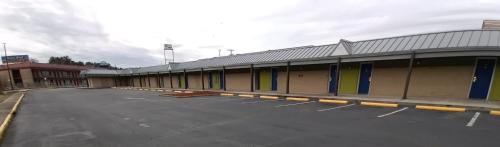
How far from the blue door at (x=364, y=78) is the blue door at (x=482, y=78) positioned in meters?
4.63

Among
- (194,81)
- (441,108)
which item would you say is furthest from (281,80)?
(194,81)

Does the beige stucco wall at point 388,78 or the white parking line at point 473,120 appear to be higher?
the beige stucco wall at point 388,78

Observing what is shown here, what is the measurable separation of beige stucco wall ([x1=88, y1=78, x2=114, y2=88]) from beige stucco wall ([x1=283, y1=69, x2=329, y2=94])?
48.1m

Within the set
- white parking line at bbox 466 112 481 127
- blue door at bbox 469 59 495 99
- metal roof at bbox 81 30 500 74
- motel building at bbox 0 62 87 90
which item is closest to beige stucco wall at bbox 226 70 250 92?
metal roof at bbox 81 30 500 74

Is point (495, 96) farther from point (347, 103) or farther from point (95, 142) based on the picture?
point (95, 142)

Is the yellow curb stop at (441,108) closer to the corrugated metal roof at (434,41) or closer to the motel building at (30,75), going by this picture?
the corrugated metal roof at (434,41)

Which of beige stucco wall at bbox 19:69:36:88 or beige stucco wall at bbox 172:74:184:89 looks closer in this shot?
beige stucco wall at bbox 172:74:184:89

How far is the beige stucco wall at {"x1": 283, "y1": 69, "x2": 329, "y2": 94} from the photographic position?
17000 millimetres

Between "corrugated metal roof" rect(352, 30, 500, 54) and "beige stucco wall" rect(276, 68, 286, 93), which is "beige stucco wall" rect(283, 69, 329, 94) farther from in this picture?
"corrugated metal roof" rect(352, 30, 500, 54)

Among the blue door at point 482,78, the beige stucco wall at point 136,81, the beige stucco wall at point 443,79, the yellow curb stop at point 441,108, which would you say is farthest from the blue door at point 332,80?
the beige stucco wall at point 136,81

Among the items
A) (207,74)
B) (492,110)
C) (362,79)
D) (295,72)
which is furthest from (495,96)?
(207,74)

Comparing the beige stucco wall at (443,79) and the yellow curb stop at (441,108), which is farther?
the beige stucco wall at (443,79)

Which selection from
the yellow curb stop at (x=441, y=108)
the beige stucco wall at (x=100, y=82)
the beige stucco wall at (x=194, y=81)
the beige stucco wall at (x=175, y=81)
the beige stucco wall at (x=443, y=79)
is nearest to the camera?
the yellow curb stop at (x=441, y=108)

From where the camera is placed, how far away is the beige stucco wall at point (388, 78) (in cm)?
1355
